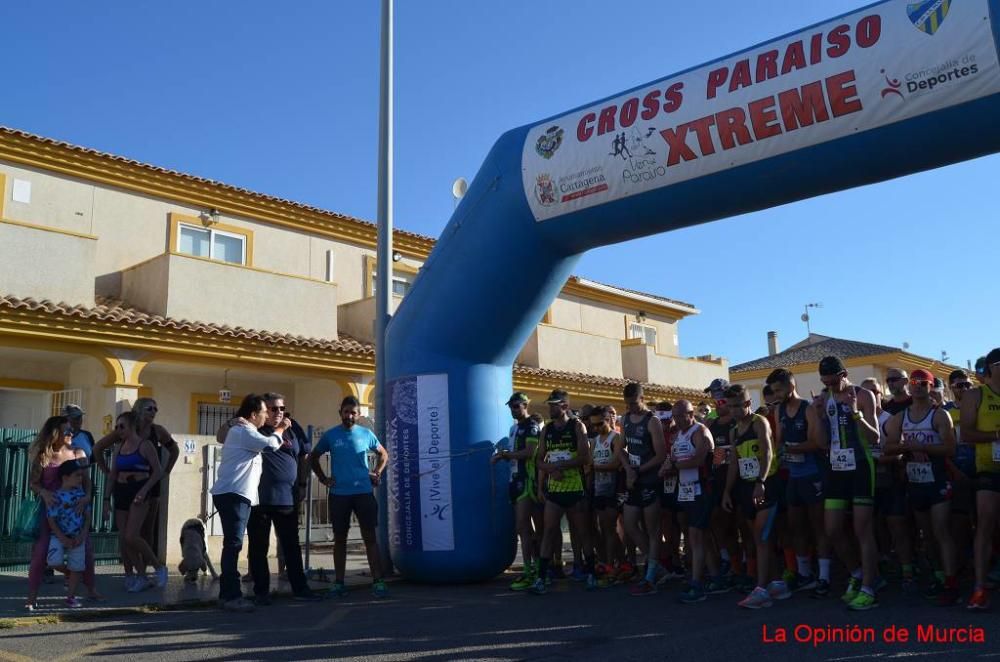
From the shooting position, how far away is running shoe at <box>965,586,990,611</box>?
19.9ft

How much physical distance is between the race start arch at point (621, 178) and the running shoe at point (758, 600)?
9.12 feet

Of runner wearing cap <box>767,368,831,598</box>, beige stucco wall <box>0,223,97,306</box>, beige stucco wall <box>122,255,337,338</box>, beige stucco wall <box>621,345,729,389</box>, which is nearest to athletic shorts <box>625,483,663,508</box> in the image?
runner wearing cap <box>767,368,831,598</box>

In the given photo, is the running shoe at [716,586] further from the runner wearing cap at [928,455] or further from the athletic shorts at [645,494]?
the runner wearing cap at [928,455]

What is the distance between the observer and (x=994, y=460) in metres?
6.21

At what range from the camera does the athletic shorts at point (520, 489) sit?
28.9 feet

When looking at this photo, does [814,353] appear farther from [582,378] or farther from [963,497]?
[963,497]

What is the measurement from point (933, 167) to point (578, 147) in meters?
2.98

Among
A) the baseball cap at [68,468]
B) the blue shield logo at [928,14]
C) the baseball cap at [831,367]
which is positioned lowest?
the baseball cap at [68,468]

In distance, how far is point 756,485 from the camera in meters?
7.14

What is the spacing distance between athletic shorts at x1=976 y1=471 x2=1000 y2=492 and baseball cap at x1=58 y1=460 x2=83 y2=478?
6.97m

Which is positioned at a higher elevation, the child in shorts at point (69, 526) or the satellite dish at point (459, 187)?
the satellite dish at point (459, 187)

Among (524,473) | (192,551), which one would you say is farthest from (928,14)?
(192,551)

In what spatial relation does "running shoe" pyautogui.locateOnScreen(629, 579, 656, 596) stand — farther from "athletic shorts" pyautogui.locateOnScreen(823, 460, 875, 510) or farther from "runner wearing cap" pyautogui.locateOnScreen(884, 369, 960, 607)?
"runner wearing cap" pyautogui.locateOnScreen(884, 369, 960, 607)

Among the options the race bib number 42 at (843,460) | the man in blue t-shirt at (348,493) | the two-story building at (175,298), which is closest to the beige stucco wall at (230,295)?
the two-story building at (175,298)
